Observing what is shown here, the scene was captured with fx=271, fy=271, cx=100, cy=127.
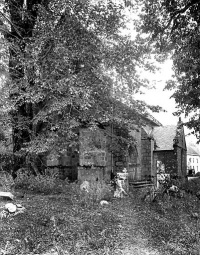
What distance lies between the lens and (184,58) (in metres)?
13.1

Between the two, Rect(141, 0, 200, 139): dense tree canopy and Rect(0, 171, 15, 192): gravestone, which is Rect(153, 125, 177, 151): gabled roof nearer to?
Rect(141, 0, 200, 139): dense tree canopy

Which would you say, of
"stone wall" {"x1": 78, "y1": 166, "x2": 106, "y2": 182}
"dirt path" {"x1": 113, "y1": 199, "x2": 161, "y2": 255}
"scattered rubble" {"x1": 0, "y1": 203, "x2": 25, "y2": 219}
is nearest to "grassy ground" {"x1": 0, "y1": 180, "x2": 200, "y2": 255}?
"dirt path" {"x1": 113, "y1": 199, "x2": 161, "y2": 255}

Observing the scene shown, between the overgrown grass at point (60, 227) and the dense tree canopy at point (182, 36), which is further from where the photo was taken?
the dense tree canopy at point (182, 36)

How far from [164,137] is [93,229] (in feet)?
74.9

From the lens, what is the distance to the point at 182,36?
39.0 feet

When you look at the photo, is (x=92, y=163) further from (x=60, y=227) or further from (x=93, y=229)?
(x=60, y=227)

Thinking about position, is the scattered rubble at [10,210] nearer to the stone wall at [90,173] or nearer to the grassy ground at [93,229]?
the grassy ground at [93,229]

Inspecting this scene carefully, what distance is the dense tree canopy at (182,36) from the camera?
11.1 meters

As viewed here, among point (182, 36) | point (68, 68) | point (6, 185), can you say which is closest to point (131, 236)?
point (6, 185)

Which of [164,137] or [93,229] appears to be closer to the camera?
[93,229]

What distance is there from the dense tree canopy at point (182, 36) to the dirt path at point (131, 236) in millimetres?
7548

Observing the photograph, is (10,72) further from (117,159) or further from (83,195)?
(117,159)

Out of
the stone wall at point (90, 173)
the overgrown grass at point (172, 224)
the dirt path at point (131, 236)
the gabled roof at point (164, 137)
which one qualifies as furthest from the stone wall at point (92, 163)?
the gabled roof at point (164, 137)

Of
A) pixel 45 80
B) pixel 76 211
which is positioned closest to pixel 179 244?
pixel 76 211
